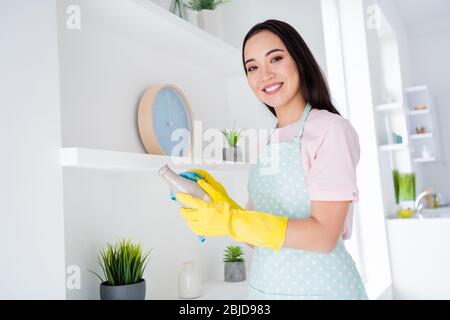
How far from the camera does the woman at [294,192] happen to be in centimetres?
78

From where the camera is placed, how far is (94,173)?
1093 millimetres

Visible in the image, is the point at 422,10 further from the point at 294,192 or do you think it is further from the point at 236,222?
the point at 236,222

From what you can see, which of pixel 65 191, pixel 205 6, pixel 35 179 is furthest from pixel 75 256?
pixel 205 6

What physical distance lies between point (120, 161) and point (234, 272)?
2.42ft

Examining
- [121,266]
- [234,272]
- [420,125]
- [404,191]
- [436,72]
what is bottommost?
[234,272]

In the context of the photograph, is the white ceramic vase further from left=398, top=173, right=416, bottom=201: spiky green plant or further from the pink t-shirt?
left=398, top=173, right=416, bottom=201: spiky green plant

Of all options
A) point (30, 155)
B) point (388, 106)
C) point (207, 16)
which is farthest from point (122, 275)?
point (388, 106)

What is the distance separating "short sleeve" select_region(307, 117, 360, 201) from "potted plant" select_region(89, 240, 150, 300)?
467 millimetres

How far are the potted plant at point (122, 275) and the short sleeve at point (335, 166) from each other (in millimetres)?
467

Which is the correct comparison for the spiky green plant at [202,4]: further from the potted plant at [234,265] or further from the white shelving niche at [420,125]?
the white shelving niche at [420,125]

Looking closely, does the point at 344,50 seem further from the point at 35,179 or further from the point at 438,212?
the point at 35,179

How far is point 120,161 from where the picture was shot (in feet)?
3.17
